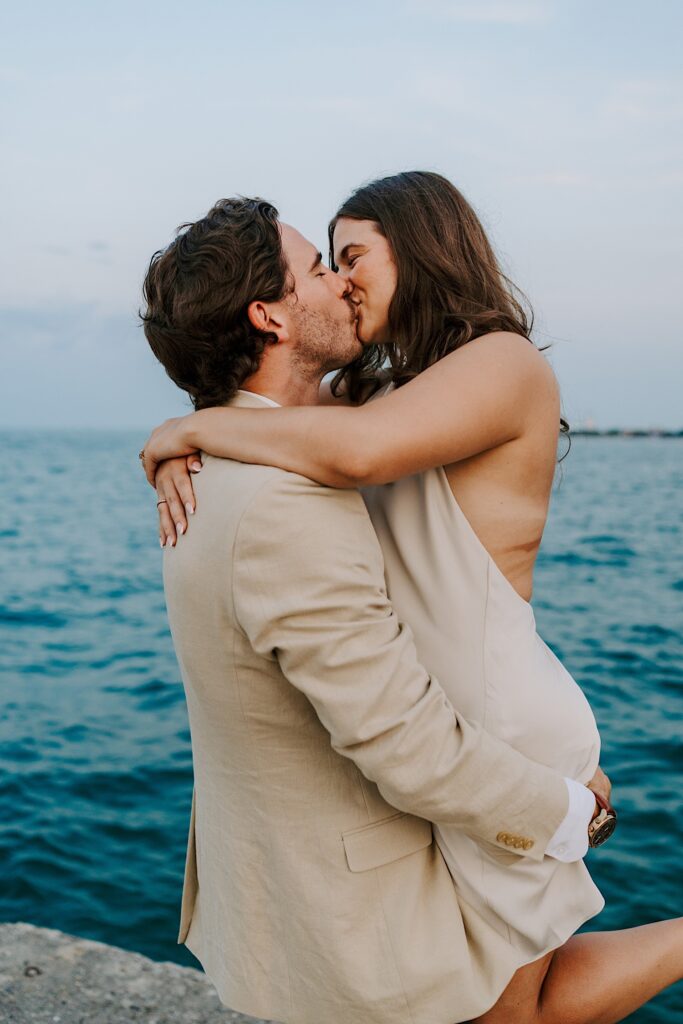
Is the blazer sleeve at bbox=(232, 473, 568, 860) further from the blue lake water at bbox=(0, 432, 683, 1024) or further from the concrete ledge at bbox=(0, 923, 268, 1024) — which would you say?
the concrete ledge at bbox=(0, 923, 268, 1024)

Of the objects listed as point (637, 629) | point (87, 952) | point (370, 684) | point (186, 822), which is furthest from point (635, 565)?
point (370, 684)

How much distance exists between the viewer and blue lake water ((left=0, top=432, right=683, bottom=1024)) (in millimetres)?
5816

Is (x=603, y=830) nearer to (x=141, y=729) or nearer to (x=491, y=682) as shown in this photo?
(x=491, y=682)

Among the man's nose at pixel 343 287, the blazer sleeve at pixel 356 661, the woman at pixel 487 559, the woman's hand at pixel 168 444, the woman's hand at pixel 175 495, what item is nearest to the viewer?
the blazer sleeve at pixel 356 661

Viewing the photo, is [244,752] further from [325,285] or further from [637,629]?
[637,629]

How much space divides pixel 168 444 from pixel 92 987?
1912mm

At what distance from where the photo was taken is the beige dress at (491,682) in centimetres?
217

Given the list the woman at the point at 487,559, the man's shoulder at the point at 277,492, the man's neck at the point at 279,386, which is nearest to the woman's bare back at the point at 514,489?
the woman at the point at 487,559

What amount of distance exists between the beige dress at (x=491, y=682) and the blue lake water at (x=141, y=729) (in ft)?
3.28

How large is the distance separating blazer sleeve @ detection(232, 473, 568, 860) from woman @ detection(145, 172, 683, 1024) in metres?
0.13

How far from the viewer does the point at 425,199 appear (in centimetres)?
267

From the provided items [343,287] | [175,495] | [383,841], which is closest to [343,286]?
[343,287]

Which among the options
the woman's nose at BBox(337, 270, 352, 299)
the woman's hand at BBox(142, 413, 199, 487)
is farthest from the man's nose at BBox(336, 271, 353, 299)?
the woman's hand at BBox(142, 413, 199, 487)

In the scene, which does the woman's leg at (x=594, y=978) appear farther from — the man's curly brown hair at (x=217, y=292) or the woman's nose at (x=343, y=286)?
the woman's nose at (x=343, y=286)
